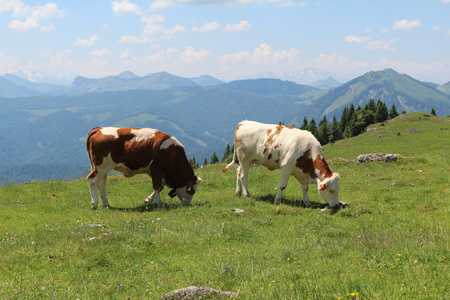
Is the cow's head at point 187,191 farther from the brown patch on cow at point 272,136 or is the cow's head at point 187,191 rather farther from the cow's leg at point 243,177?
the brown patch on cow at point 272,136

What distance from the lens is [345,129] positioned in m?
113

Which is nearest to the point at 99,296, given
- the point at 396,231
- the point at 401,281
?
the point at 401,281

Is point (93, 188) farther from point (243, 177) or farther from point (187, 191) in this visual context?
point (243, 177)

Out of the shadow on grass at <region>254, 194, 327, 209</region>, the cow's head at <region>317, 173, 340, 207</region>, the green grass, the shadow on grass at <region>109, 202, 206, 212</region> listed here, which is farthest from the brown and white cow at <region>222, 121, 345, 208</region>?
the shadow on grass at <region>109, 202, 206, 212</region>

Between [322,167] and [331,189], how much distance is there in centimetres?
125

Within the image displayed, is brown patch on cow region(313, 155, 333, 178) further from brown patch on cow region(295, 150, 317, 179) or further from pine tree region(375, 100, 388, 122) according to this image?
Answer: pine tree region(375, 100, 388, 122)

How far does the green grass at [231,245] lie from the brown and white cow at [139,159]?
1157mm

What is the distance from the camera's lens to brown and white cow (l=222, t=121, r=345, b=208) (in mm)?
15805

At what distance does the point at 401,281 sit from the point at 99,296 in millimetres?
5690

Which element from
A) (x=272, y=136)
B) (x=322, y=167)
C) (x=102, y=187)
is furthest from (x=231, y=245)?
(x=102, y=187)

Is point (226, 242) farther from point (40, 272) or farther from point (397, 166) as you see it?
point (397, 166)

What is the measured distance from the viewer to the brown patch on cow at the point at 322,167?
1619 cm

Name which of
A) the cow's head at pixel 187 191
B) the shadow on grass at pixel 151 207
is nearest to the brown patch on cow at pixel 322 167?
the shadow on grass at pixel 151 207

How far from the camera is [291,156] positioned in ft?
55.3
